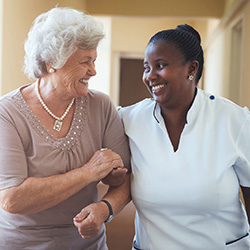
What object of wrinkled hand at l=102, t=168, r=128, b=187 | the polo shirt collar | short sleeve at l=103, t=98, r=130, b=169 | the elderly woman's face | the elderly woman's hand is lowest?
wrinkled hand at l=102, t=168, r=128, b=187

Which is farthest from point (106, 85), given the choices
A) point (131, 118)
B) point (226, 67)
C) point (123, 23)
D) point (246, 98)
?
point (131, 118)

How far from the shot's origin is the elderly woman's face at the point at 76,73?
1483 mm

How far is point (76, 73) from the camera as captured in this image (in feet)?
4.89

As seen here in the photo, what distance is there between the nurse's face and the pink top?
0.26 meters

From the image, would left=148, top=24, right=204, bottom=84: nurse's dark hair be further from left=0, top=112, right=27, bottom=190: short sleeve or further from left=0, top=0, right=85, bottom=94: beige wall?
left=0, top=0, right=85, bottom=94: beige wall

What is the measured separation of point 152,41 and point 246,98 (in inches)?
127

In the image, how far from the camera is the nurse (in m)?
1.46

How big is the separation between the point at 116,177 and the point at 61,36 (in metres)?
0.60

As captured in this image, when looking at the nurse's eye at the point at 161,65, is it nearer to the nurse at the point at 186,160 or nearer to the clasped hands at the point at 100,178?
the nurse at the point at 186,160

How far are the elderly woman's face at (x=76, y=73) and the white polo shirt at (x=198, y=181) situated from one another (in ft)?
1.18

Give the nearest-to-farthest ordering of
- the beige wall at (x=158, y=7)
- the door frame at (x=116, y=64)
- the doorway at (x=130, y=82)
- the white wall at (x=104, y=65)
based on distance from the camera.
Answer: the beige wall at (x=158, y=7)
the white wall at (x=104, y=65)
the door frame at (x=116, y=64)
the doorway at (x=130, y=82)

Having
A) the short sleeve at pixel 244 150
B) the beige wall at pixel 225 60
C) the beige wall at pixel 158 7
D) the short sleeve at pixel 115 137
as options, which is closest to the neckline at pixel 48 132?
→ the short sleeve at pixel 115 137

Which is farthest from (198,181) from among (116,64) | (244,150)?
(116,64)

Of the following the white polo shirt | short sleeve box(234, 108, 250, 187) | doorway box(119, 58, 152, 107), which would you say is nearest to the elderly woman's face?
the white polo shirt
